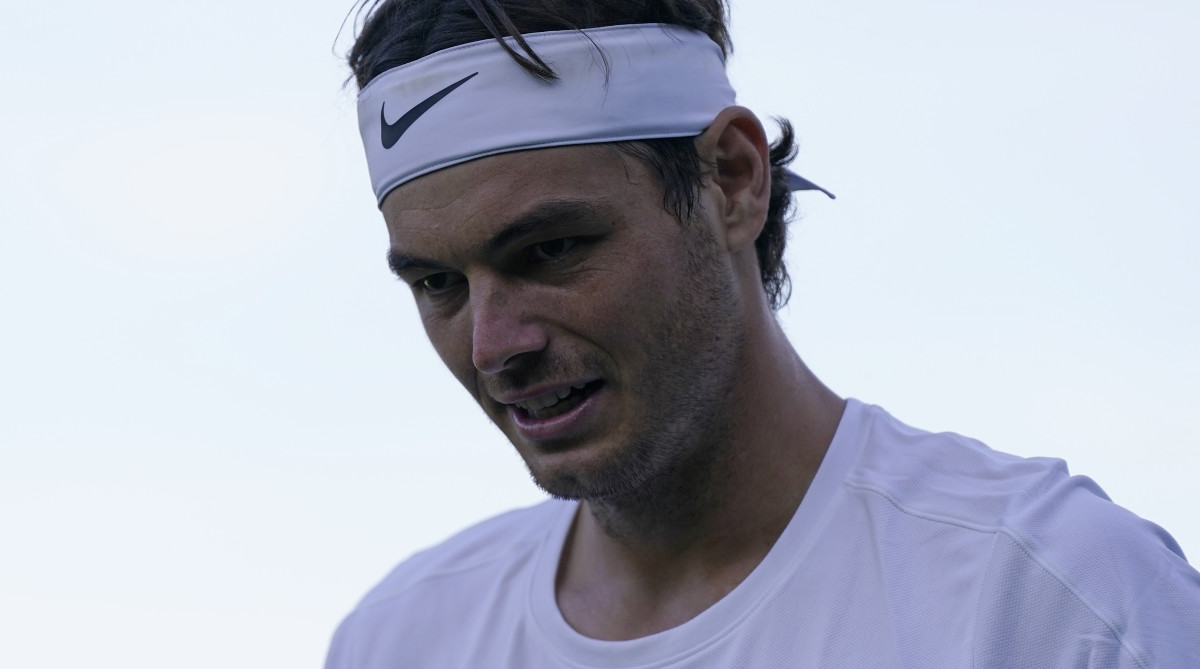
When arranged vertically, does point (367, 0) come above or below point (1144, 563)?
above

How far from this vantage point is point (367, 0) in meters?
3.00

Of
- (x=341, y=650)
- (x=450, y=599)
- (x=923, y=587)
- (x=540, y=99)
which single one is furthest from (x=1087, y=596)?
(x=341, y=650)

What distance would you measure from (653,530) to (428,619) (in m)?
0.66

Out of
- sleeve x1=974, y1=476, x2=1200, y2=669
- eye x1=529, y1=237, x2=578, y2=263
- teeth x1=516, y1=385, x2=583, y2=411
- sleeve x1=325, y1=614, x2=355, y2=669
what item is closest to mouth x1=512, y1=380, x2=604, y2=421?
teeth x1=516, y1=385, x2=583, y2=411

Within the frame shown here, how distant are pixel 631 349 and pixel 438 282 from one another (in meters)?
0.44

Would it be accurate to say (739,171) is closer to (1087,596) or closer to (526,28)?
(526,28)

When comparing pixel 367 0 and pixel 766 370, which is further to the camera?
pixel 367 0

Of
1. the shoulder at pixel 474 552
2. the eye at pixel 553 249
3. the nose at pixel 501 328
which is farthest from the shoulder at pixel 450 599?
the eye at pixel 553 249

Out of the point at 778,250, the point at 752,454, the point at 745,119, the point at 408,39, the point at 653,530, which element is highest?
the point at 408,39

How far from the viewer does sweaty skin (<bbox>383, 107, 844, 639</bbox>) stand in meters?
2.50

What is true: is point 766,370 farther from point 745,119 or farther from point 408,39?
point 408,39

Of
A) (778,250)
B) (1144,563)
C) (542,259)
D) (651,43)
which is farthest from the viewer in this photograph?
(778,250)

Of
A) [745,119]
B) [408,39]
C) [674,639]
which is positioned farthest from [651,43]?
[674,639]

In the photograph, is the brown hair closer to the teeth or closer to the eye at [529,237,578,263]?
the eye at [529,237,578,263]
